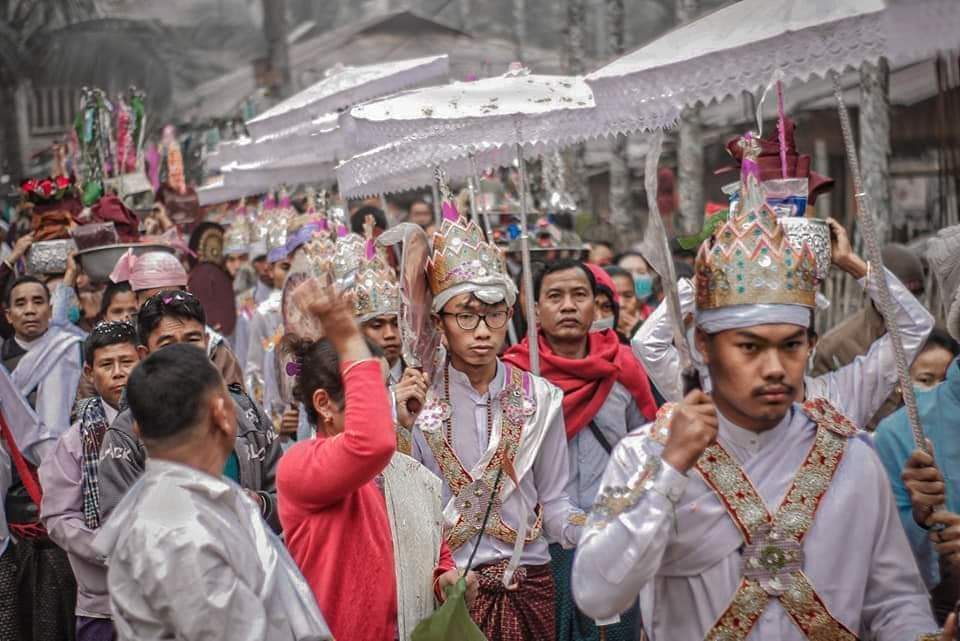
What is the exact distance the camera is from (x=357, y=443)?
3.68 metres

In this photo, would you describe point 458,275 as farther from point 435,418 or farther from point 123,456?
point 123,456

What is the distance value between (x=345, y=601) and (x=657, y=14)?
2585 centimetres

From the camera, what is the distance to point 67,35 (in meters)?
31.3

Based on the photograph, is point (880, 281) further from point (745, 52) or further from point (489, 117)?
point (489, 117)

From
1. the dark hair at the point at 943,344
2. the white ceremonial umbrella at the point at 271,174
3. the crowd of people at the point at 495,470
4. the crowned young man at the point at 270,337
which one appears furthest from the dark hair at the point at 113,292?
the dark hair at the point at 943,344

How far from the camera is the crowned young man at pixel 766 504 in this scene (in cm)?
330

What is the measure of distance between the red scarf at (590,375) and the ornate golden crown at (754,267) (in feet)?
9.09

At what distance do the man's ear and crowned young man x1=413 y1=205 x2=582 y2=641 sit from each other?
66.0 inches

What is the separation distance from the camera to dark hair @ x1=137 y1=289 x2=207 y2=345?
17.6ft

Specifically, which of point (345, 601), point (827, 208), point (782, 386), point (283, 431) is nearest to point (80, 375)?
point (283, 431)

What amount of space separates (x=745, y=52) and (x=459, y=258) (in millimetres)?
1766

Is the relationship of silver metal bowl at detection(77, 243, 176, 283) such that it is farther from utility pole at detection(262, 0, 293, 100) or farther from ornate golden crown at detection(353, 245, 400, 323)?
utility pole at detection(262, 0, 293, 100)

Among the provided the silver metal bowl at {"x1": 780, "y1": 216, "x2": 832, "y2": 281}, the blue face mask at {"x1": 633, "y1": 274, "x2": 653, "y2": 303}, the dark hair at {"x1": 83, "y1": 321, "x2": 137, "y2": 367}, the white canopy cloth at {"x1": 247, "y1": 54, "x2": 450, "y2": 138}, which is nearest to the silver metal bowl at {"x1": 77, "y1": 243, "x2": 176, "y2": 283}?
the white canopy cloth at {"x1": 247, "y1": 54, "x2": 450, "y2": 138}

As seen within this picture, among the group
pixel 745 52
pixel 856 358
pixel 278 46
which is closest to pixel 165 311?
pixel 745 52
